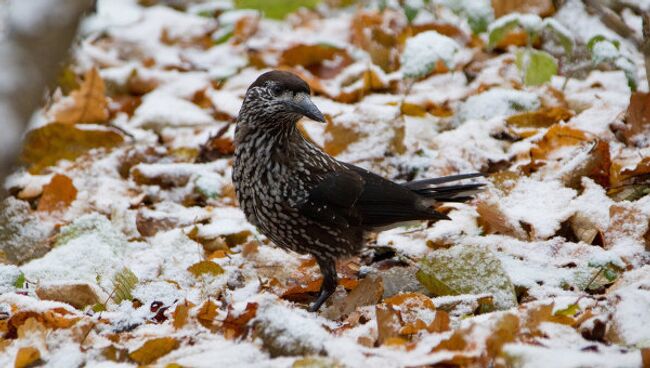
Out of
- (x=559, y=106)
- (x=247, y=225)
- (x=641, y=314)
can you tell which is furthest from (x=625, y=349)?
(x=559, y=106)

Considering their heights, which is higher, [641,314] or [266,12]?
[266,12]

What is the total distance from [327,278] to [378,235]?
0.71m

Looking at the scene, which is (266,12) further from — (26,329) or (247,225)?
(247,225)

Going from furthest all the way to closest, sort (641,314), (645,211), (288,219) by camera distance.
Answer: (288,219) → (645,211) → (641,314)

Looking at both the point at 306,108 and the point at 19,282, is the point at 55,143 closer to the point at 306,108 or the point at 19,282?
the point at 19,282

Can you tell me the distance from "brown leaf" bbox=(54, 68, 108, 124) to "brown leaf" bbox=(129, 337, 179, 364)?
342 centimetres

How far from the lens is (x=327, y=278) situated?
12.9 feet

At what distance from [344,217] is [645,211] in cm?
133

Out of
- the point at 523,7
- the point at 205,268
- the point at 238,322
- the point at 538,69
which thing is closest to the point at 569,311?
the point at 238,322

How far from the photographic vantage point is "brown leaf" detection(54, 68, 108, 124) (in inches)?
230

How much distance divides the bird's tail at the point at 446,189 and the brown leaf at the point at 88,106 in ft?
8.65

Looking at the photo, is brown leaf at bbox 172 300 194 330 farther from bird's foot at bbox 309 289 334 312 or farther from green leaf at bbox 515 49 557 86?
green leaf at bbox 515 49 557 86

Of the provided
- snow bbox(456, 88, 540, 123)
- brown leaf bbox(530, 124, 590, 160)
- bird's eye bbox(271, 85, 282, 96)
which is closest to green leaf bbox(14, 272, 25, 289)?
bird's eye bbox(271, 85, 282, 96)

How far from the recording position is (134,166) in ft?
17.3
